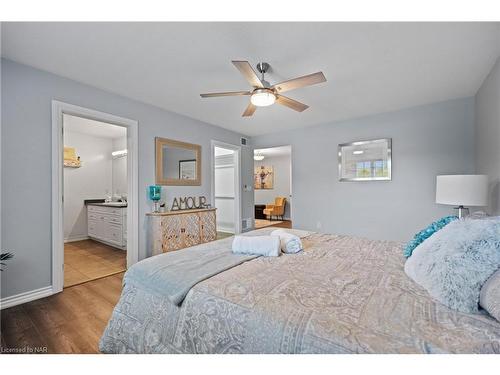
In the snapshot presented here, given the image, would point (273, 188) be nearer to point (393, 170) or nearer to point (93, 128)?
point (393, 170)

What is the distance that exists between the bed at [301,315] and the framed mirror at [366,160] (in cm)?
268

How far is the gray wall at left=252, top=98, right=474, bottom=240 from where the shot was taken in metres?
3.37

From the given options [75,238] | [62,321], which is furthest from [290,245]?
[75,238]

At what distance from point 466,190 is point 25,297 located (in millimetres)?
4410

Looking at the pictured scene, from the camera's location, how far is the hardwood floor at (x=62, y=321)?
160cm

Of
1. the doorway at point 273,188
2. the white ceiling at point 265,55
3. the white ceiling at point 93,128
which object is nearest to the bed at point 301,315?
the white ceiling at point 265,55

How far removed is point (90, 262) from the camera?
3.43 m

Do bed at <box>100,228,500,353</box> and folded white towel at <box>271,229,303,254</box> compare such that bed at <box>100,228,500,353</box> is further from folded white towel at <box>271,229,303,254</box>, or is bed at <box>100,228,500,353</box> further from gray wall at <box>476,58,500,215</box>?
gray wall at <box>476,58,500,215</box>

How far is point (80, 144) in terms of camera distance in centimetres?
514

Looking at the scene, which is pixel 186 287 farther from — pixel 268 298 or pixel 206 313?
pixel 268 298

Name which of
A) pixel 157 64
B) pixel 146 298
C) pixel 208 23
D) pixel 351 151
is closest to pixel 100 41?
pixel 157 64

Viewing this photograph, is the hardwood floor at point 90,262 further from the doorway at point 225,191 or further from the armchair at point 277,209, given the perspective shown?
the armchair at point 277,209

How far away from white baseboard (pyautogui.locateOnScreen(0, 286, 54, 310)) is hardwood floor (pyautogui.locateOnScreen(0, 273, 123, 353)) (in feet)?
0.21

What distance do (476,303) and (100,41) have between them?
2830 millimetres
